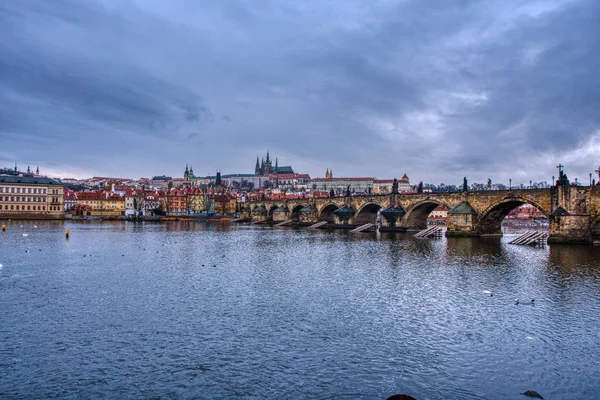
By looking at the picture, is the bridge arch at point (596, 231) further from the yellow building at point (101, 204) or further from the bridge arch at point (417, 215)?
the yellow building at point (101, 204)

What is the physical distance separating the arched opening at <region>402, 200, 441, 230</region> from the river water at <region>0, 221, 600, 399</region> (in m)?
36.6

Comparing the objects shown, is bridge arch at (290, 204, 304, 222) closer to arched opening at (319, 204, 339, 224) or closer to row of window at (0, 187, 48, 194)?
arched opening at (319, 204, 339, 224)

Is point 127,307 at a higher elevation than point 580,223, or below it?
below

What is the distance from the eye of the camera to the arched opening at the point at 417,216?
6203 centimetres

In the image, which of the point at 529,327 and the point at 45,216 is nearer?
the point at 529,327

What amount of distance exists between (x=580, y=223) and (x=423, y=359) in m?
35.7

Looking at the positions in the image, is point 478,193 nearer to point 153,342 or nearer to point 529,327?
point 529,327

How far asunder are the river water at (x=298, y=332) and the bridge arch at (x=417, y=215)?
1407 inches

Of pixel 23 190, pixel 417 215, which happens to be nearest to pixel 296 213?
pixel 417 215

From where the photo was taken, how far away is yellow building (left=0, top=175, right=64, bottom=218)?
97.2 metres

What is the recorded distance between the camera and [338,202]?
80500 mm

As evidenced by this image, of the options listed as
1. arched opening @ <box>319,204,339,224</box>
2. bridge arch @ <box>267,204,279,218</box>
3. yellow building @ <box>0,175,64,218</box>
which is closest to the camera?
arched opening @ <box>319,204,339,224</box>

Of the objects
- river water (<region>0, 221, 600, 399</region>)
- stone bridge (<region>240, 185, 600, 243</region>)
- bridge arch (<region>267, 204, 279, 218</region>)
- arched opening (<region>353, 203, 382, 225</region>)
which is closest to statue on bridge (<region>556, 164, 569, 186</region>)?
stone bridge (<region>240, 185, 600, 243</region>)

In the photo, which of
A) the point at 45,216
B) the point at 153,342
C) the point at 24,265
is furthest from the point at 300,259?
the point at 45,216
